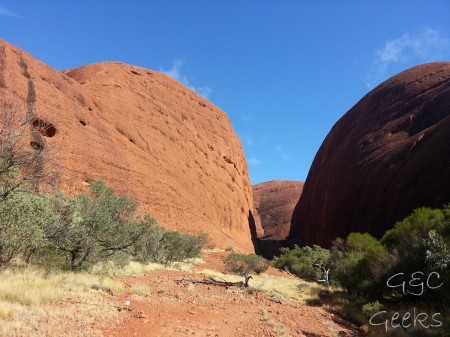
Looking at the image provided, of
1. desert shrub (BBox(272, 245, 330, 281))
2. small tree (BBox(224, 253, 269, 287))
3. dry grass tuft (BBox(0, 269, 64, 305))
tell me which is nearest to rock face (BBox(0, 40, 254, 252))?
desert shrub (BBox(272, 245, 330, 281))

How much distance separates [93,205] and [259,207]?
92.8 m

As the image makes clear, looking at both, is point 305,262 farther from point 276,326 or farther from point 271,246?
point 271,246

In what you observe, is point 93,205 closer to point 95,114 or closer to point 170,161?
point 95,114

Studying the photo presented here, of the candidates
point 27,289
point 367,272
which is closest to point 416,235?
point 367,272

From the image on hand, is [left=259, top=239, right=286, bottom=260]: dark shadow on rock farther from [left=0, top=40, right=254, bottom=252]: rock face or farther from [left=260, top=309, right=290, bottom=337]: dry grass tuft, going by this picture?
[left=260, top=309, right=290, bottom=337]: dry grass tuft

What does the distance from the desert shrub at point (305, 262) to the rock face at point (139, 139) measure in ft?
26.3

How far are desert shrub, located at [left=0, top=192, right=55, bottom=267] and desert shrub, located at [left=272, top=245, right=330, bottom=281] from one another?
67.8 feet

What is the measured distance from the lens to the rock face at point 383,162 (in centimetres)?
3509

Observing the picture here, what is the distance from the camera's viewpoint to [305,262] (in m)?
29.9

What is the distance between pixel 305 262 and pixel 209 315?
22.7 metres

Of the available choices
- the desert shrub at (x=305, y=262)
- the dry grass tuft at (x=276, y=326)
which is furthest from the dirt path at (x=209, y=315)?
the desert shrub at (x=305, y=262)

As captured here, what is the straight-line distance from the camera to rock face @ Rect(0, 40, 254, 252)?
31.0 metres

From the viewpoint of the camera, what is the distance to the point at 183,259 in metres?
24.1

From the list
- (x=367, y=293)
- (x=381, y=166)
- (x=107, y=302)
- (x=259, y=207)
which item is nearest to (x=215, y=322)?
(x=107, y=302)
